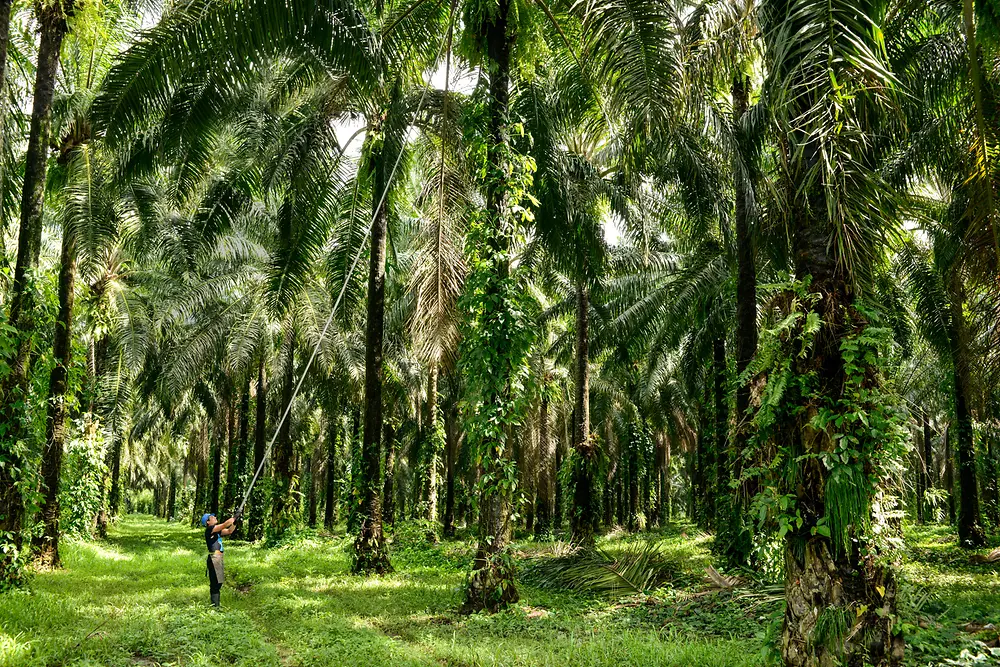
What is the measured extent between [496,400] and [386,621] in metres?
3.32

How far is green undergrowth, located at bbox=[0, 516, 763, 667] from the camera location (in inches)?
264

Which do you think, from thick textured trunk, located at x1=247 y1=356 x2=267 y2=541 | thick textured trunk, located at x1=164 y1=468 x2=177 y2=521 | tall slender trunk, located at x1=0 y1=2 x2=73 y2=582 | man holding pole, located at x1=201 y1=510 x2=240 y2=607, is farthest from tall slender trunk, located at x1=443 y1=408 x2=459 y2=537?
thick textured trunk, located at x1=164 y1=468 x2=177 y2=521

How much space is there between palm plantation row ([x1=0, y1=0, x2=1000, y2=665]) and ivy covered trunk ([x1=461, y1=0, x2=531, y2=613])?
0.14 feet

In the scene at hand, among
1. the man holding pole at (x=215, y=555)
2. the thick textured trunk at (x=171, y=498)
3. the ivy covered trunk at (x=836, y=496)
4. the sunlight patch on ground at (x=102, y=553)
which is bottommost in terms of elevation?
the thick textured trunk at (x=171, y=498)

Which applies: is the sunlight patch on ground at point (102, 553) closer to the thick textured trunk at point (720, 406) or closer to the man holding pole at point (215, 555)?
the man holding pole at point (215, 555)

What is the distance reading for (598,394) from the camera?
2723cm

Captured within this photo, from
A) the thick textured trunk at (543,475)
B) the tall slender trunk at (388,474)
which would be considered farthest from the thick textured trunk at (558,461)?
the tall slender trunk at (388,474)

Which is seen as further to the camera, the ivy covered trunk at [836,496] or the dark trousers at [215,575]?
the dark trousers at [215,575]

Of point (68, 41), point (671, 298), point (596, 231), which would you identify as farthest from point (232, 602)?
point (671, 298)

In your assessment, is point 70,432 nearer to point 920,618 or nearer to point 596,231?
point 596,231

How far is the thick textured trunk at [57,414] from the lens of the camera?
459 inches

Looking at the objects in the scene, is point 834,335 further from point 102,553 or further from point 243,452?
point 243,452

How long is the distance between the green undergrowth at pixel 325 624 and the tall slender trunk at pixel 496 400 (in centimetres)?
45

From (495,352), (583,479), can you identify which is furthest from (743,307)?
(583,479)
